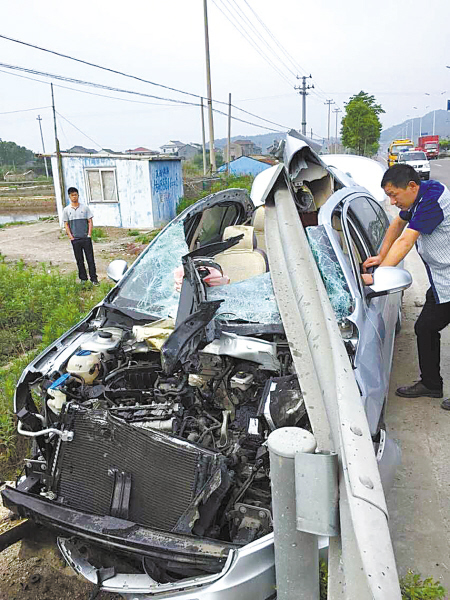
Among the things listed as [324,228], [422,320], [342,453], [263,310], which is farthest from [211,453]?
[422,320]

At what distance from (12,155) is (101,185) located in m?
75.0

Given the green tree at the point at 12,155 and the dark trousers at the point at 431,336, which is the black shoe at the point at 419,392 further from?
the green tree at the point at 12,155

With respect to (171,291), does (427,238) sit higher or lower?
higher

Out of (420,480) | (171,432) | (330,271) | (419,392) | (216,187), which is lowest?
(420,480)

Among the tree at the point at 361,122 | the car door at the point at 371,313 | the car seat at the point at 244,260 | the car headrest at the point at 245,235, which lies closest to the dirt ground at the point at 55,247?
the car headrest at the point at 245,235

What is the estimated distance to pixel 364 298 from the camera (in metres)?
3.30

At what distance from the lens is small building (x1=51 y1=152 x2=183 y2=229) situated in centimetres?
1562

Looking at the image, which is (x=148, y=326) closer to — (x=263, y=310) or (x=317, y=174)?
(x=263, y=310)

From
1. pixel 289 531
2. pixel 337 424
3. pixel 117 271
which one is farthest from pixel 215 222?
pixel 289 531

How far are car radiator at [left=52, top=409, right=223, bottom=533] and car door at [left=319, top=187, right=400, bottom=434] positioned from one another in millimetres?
909

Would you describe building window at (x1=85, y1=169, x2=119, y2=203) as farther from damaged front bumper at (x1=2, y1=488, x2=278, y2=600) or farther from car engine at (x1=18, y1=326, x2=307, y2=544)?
damaged front bumper at (x1=2, y1=488, x2=278, y2=600)

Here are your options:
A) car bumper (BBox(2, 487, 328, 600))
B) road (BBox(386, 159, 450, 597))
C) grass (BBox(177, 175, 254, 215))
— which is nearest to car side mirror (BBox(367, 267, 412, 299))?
road (BBox(386, 159, 450, 597))

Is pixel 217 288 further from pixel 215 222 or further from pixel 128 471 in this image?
pixel 215 222

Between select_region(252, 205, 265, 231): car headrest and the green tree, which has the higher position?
the green tree
